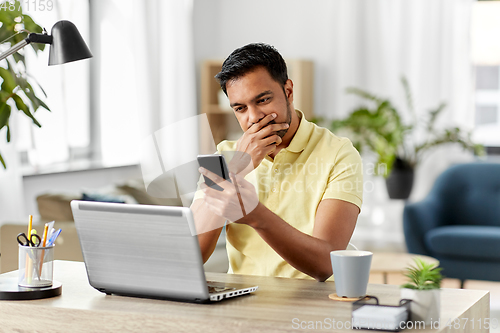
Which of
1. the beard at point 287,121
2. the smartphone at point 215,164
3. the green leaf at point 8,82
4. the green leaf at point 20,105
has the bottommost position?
the smartphone at point 215,164

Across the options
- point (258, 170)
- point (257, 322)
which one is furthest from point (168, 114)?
point (257, 322)

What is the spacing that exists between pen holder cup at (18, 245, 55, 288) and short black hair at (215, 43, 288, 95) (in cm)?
57

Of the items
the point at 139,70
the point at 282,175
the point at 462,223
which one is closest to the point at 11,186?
the point at 139,70

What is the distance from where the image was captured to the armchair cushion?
3414 millimetres

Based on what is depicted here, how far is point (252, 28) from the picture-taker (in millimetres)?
5410

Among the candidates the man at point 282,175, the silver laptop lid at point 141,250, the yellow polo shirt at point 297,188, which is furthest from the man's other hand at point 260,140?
the silver laptop lid at point 141,250

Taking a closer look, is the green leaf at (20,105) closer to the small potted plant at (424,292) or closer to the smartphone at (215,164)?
the smartphone at (215,164)

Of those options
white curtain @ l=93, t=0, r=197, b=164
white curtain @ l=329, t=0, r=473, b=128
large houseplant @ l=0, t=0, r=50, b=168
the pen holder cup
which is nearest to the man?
the pen holder cup

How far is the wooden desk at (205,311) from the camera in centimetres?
95

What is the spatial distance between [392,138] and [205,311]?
11.6 feet

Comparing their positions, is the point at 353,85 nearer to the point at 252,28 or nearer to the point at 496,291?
the point at 252,28

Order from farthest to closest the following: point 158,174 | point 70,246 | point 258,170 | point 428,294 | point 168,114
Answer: point 168,114 → point 70,246 → point 258,170 → point 158,174 → point 428,294

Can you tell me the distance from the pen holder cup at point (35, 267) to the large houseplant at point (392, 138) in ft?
11.1

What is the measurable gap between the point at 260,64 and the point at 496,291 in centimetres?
290
